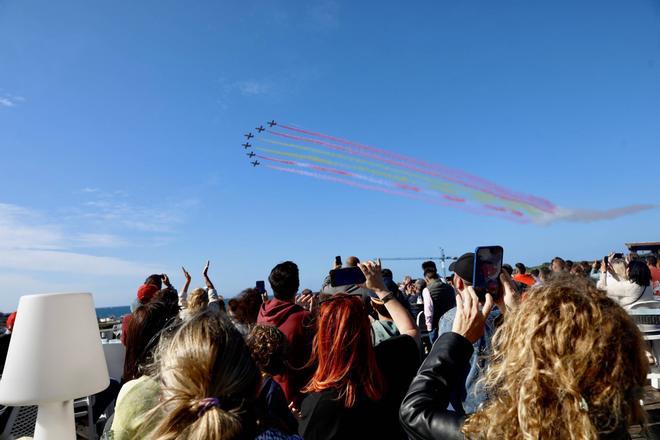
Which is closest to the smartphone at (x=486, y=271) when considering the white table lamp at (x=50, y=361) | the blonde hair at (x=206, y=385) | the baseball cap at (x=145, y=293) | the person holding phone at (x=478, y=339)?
the person holding phone at (x=478, y=339)

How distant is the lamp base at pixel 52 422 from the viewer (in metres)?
2.42

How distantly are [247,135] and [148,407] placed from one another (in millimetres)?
30346

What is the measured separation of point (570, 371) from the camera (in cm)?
126

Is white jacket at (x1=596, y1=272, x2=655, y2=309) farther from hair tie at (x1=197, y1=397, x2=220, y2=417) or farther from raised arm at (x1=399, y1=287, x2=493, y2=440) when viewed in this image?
hair tie at (x1=197, y1=397, x2=220, y2=417)


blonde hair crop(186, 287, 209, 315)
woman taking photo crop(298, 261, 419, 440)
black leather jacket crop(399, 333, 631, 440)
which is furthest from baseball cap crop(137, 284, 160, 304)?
black leather jacket crop(399, 333, 631, 440)

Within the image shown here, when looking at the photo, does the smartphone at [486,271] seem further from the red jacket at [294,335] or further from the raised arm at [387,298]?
the red jacket at [294,335]

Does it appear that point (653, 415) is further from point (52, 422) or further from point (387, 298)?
point (52, 422)

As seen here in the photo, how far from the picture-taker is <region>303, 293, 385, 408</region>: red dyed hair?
2.39m

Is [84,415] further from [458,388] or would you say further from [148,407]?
[458,388]

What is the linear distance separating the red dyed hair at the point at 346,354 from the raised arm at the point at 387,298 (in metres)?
0.24

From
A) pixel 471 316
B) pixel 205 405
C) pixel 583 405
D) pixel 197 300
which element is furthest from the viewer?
pixel 197 300

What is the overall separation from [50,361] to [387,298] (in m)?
2.00

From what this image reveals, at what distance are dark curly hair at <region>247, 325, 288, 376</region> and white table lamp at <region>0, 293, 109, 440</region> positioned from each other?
1.00 metres

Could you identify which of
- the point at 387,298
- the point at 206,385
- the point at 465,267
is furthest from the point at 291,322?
the point at 206,385
